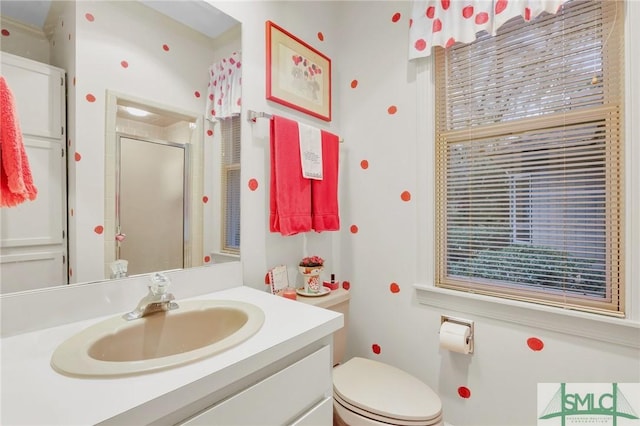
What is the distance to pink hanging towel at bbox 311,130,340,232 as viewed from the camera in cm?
148

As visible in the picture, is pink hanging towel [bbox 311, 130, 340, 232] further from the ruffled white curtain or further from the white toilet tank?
the ruffled white curtain

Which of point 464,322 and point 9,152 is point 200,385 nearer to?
point 9,152

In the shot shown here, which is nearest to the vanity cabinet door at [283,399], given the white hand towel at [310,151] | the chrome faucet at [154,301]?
the chrome faucet at [154,301]

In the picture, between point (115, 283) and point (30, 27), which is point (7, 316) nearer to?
point (115, 283)

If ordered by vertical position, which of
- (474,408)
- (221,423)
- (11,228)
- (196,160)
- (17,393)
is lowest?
(474,408)

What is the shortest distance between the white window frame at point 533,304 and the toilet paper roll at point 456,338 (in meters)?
0.09

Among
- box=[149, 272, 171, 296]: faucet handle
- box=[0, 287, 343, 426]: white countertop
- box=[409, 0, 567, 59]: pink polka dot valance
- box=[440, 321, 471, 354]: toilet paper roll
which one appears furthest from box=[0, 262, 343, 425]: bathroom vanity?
box=[409, 0, 567, 59]: pink polka dot valance

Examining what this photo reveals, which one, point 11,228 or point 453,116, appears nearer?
point 11,228

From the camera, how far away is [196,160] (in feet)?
3.74

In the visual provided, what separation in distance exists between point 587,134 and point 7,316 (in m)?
1.92

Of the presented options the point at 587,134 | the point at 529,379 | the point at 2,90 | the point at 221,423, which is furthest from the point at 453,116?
the point at 2,90

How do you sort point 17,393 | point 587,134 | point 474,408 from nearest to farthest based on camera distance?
point 17,393, point 587,134, point 474,408

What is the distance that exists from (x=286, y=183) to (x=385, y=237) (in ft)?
2.04

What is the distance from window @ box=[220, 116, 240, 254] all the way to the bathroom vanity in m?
0.39
